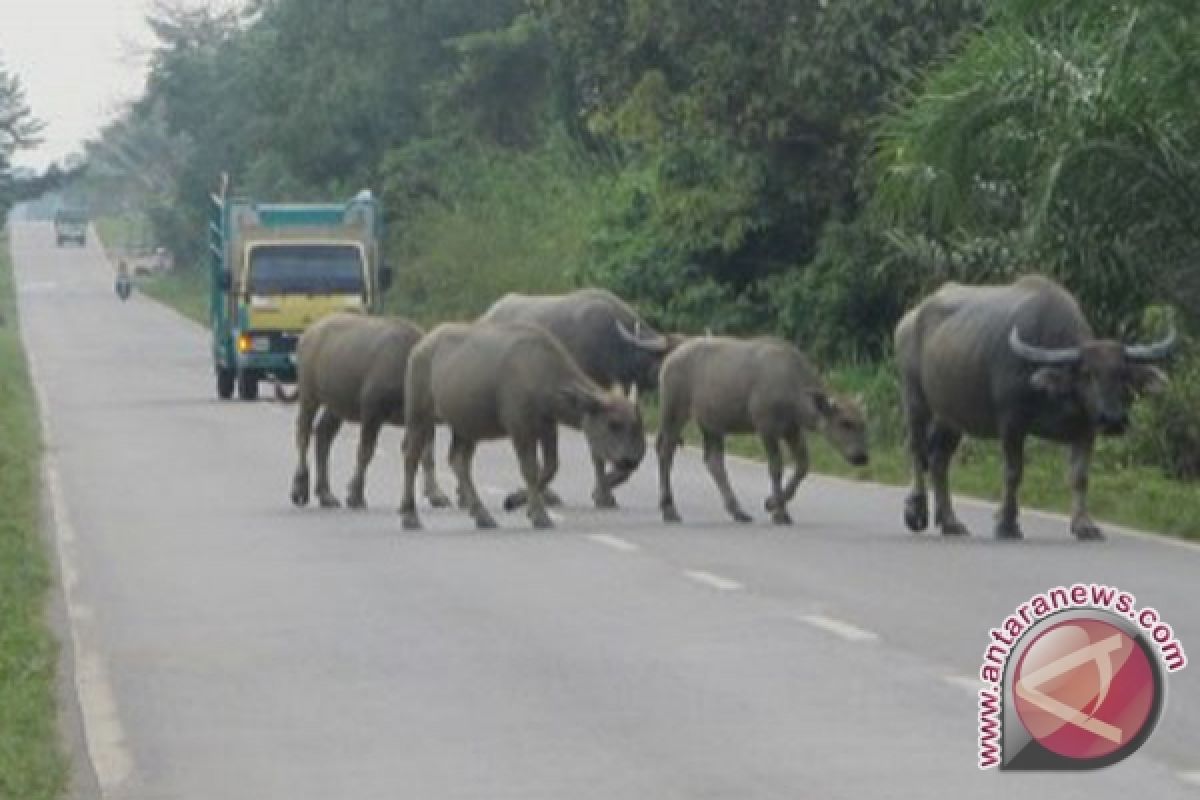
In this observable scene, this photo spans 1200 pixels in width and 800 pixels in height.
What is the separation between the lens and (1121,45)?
1129 inches

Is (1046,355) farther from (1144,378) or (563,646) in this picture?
(563,646)

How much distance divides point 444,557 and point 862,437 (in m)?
4.49

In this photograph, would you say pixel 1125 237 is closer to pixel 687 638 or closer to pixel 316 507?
pixel 316 507

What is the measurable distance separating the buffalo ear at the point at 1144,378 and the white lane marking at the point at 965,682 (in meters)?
8.75

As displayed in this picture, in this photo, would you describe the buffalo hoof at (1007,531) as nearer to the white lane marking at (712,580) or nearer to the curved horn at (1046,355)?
the curved horn at (1046,355)

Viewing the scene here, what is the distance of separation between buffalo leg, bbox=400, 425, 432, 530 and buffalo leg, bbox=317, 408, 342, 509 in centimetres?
230

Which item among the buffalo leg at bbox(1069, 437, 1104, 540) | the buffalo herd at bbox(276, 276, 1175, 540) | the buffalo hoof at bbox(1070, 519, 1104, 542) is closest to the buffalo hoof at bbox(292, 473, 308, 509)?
the buffalo herd at bbox(276, 276, 1175, 540)

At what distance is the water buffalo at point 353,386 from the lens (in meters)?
28.8

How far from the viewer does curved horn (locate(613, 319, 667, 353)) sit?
31.2 meters

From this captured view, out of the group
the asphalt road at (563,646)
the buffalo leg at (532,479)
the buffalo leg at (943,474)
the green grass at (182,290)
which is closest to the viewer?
the asphalt road at (563,646)

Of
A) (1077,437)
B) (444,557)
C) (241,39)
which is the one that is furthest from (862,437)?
(241,39)

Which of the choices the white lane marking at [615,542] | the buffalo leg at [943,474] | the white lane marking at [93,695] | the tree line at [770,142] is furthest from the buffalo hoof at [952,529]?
the white lane marking at [93,695]

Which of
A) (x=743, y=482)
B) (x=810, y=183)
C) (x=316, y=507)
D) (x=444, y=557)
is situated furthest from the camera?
(x=810, y=183)

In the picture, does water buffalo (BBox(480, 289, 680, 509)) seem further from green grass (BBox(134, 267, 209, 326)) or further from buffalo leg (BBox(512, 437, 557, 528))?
green grass (BBox(134, 267, 209, 326))
